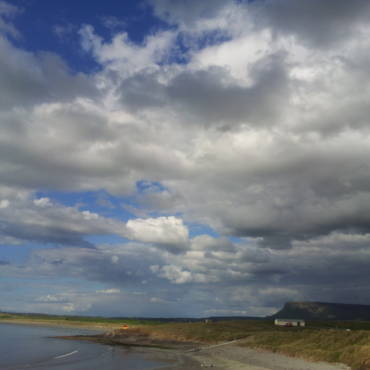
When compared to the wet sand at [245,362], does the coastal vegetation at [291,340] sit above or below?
above

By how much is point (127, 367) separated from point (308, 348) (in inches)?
1261

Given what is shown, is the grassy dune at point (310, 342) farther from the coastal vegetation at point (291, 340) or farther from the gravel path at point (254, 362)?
the gravel path at point (254, 362)

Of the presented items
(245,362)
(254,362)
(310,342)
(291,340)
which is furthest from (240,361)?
(291,340)

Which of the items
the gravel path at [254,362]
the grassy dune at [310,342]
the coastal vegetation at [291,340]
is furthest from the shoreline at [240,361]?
the coastal vegetation at [291,340]

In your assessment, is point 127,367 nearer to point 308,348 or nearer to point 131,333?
point 308,348

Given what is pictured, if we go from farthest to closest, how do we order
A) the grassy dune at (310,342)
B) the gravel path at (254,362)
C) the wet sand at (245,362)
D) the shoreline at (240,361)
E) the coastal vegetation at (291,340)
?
1. the coastal vegetation at (291,340)
2. the grassy dune at (310,342)
3. the shoreline at (240,361)
4. the wet sand at (245,362)
5. the gravel path at (254,362)

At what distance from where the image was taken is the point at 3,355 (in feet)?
295

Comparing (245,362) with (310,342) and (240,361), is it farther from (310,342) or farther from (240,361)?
(310,342)

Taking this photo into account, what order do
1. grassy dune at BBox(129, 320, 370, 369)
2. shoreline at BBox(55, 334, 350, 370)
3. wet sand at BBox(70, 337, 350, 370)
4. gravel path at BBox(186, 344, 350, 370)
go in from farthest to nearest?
grassy dune at BBox(129, 320, 370, 369)
shoreline at BBox(55, 334, 350, 370)
wet sand at BBox(70, 337, 350, 370)
gravel path at BBox(186, 344, 350, 370)

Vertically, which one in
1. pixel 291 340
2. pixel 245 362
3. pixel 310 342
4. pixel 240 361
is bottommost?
pixel 240 361

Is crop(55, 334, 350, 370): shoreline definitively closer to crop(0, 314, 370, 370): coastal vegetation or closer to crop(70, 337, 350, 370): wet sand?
crop(70, 337, 350, 370): wet sand

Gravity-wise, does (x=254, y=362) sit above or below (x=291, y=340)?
below

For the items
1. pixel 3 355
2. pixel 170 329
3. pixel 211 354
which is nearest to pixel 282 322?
pixel 170 329

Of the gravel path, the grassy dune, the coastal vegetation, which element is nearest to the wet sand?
the gravel path
